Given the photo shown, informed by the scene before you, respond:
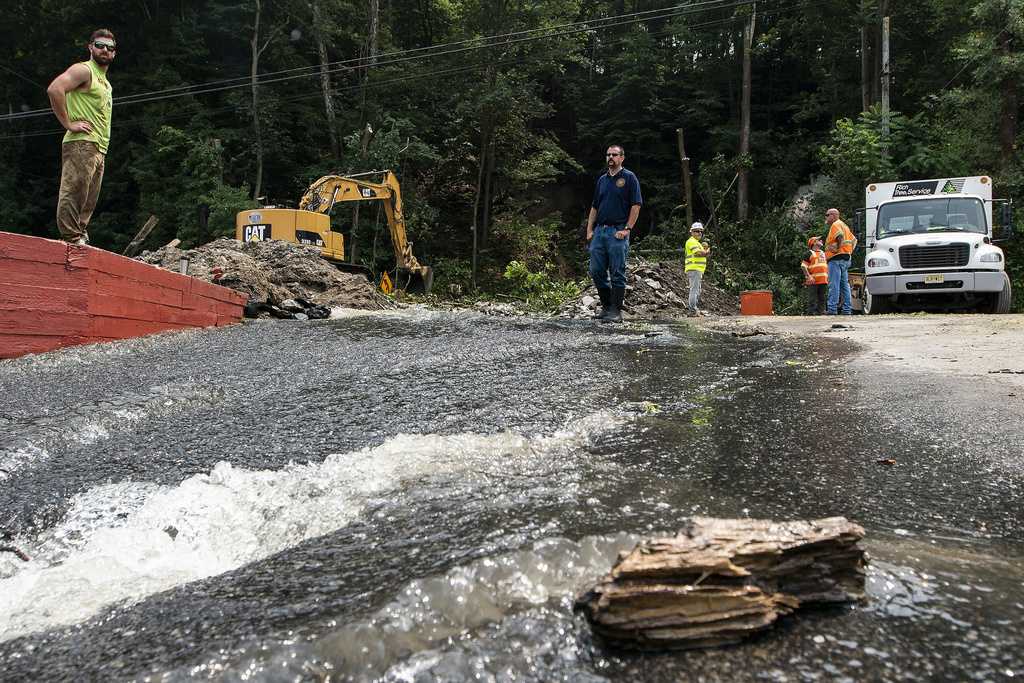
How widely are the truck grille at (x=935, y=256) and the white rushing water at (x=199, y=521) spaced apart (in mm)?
10770

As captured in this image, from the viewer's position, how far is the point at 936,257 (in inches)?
427

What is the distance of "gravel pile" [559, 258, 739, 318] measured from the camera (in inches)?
550

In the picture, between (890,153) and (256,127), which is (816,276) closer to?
(890,153)

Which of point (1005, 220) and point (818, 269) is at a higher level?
point (1005, 220)

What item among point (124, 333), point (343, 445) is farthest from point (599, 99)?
point (343, 445)

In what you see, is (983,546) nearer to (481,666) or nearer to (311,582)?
(481,666)

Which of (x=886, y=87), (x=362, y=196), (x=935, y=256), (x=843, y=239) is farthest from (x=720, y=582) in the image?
(x=886, y=87)

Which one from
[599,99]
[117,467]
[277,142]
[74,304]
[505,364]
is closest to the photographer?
[117,467]

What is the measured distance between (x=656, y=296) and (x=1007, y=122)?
11.3 m

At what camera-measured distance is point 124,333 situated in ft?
18.5

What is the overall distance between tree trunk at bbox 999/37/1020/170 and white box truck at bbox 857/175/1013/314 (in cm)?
690

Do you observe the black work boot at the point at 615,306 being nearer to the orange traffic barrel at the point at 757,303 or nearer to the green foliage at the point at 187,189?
the orange traffic barrel at the point at 757,303

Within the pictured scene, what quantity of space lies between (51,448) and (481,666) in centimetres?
238

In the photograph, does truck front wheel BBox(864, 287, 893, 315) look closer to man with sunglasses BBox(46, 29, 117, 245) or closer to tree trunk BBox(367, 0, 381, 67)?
man with sunglasses BBox(46, 29, 117, 245)
